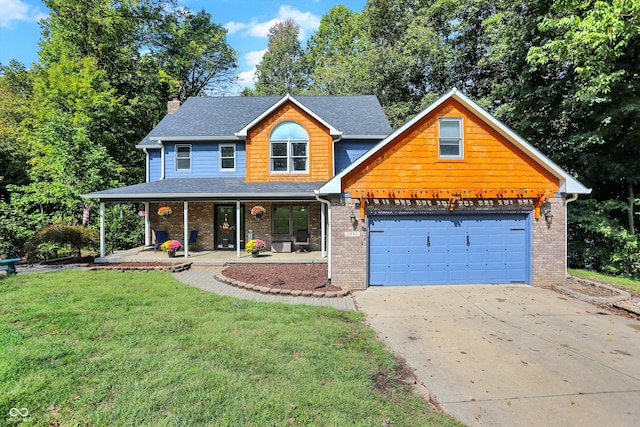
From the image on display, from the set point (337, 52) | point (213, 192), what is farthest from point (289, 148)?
point (337, 52)

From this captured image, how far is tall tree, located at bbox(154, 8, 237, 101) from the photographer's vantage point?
2817 cm

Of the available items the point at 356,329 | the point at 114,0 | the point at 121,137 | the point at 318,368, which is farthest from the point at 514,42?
the point at 114,0

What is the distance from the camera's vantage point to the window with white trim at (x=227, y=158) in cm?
1593

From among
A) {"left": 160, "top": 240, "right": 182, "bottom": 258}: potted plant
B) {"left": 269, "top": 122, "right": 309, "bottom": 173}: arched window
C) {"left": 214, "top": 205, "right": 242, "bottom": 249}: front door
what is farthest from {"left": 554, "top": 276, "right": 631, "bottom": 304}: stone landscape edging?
{"left": 160, "top": 240, "right": 182, "bottom": 258}: potted plant

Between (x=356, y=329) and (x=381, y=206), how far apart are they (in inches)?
172

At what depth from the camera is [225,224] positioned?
51.1 ft

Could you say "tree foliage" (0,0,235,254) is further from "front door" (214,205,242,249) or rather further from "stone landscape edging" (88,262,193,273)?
"stone landscape edging" (88,262,193,273)

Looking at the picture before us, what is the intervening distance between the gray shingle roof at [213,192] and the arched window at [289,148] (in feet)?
3.38

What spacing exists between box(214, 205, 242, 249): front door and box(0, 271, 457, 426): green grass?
8.18 meters

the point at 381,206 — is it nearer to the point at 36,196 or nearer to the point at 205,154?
the point at 205,154

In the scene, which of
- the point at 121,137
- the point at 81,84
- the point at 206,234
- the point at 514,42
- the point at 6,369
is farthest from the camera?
the point at 121,137

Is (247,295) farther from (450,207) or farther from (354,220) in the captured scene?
(450,207)

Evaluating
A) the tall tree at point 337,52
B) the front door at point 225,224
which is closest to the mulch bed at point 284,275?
the front door at point 225,224

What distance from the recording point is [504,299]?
838cm
